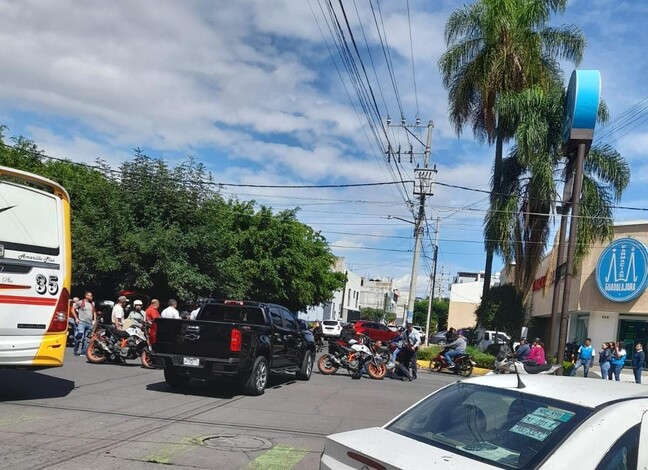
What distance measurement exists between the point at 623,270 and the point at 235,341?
24.3 meters

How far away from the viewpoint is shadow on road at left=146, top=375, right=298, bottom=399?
1194cm

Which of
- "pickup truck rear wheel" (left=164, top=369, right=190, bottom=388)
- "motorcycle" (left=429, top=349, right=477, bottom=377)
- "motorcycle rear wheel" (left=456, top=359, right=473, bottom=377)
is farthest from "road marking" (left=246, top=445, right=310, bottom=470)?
"motorcycle rear wheel" (left=456, top=359, right=473, bottom=377)

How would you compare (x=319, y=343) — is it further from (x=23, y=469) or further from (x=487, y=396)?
(x=487, y=396)

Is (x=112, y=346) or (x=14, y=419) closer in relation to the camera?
(x=14, y=419)

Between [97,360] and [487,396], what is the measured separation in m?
13.3

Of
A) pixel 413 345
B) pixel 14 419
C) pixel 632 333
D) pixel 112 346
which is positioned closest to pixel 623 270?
pixel 632 333

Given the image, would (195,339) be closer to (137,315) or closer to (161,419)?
(161,419)

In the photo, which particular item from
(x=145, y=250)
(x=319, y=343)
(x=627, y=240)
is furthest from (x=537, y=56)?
(x=145, y=250)

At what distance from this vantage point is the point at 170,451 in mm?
7125

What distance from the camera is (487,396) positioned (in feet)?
13.0

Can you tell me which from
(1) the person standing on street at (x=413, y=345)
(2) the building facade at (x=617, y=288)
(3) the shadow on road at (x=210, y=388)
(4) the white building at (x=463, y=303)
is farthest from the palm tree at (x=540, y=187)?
(4) the white building at (x=463, y=303)

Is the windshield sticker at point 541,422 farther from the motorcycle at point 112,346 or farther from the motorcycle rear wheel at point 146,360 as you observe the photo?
the motorcycle rear wheel at point 146,360

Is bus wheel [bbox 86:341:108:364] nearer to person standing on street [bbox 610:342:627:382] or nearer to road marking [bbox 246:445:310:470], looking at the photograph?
road marking [bbox 246:445:310:470]

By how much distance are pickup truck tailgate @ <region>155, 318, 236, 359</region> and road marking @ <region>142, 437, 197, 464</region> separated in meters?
3.70
